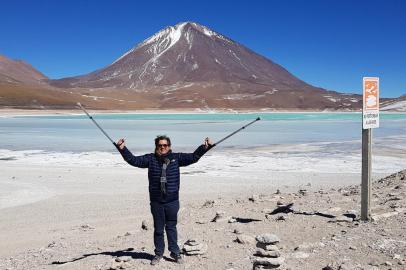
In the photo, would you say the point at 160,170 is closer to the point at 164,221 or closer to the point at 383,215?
the point at 164,221

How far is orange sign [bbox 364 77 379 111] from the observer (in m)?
6.49

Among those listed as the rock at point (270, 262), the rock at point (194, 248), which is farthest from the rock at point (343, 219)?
the rock at point (194, 248)

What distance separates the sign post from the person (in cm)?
226

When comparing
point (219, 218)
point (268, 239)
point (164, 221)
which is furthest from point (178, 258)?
point (219, 218)

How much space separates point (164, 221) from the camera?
5.55 m

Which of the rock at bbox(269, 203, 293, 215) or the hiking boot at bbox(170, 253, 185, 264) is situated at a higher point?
the rock at bbox(269, 203, 293, 215)

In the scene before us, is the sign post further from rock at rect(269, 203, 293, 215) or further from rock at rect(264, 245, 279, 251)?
rock at rect(264, 245, 279, 251)

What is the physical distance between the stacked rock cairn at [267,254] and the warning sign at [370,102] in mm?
1839

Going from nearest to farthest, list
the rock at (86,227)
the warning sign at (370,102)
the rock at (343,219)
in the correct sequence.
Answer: the warning sign at (370,102) → the rock at (343,219) → the rock at (86,227)

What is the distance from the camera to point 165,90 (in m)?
189

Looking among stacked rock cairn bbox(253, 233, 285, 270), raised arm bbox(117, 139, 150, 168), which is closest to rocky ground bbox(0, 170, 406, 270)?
stacked rock cairn bbox(253, 233, 285, 270)

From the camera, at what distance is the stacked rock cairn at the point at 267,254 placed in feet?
17.4

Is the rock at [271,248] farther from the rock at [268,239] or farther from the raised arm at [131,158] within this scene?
the raised arm at [131,158]

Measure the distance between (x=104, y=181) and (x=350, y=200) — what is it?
640cm
